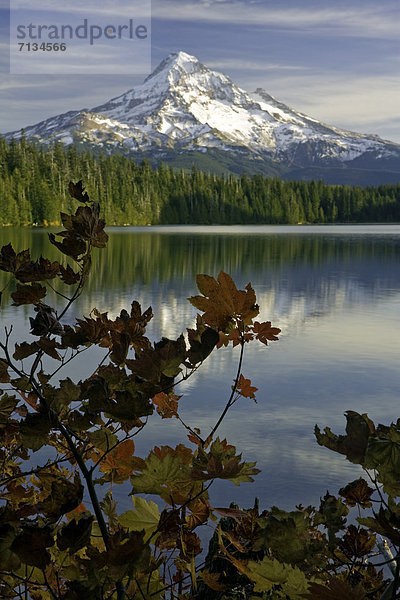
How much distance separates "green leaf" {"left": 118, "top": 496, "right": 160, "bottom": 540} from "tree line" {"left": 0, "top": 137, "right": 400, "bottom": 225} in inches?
3973

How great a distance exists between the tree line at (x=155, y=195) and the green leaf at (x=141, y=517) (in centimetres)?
10091

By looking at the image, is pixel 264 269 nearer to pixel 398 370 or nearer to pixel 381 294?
pixel 381 294

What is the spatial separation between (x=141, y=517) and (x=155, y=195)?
5481 inches

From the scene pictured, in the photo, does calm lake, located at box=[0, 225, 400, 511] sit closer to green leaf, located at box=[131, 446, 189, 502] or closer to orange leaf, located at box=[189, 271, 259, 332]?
green leaf, located at box=[131, 446, 189, 502]

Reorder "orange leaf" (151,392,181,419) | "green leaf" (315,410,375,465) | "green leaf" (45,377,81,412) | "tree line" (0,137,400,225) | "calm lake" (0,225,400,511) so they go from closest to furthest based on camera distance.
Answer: "green leaf" (315,410,375,465), "green leaf" (45,377,81,412), "orange leaf" (151,392,181,419), "calm lake" (0,225,400,511), "tree line" (0,137,400,225)

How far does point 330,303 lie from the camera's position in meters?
20.9

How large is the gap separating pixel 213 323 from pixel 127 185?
5239 inches

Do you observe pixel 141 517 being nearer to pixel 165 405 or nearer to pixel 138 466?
pixel 138 466

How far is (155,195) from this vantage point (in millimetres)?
138125

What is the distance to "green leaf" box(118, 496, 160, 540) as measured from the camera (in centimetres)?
161

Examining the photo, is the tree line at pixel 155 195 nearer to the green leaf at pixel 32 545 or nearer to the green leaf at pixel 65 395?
the green leaf at pixel 65 395

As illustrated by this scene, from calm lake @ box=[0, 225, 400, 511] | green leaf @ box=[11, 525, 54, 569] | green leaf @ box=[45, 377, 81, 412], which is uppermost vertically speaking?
green leaf @ box=[45, 377, 81, 412]

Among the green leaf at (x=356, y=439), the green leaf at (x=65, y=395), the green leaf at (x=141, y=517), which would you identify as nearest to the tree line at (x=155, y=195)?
the green leaf at (x=65, y=395)

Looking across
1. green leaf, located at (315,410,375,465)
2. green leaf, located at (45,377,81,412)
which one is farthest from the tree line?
green leaf, located at (315,410,375,465)
